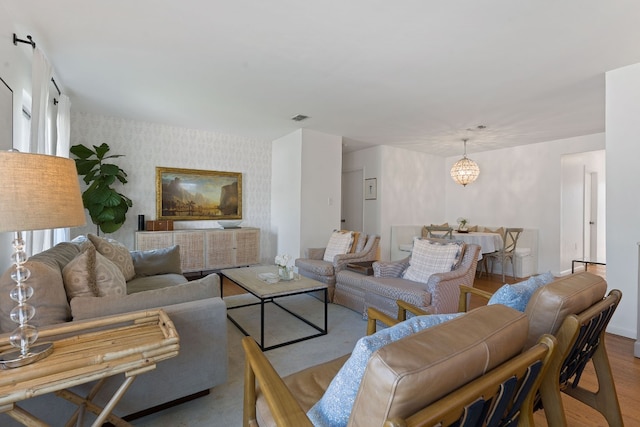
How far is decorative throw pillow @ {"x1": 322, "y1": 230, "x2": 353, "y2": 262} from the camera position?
13.3ft

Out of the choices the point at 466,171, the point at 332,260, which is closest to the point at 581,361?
the point at 332,260

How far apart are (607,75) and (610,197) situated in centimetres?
118

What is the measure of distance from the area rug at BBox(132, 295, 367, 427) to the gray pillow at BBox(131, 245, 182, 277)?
32.0 inches

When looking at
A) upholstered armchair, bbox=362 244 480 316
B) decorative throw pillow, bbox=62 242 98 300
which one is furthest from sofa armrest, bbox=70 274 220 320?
upholstered armchair, bbox=362 244 480 316

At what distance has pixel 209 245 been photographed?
478 centimetres

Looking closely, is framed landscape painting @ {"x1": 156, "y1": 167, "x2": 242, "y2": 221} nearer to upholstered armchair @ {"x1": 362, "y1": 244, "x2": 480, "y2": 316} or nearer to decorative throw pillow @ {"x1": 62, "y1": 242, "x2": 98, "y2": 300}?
upholstered armchair @ {"x1": 362, "y1": 244, "x2": 480, "y2": 316}

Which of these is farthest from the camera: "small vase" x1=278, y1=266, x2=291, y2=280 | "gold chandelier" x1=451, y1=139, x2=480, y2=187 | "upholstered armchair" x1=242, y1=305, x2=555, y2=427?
"gold chandelier" x1=451, y1=139, x2=480, y2=187

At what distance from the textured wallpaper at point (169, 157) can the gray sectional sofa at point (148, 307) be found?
2.97 metres

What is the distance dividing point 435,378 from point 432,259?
8.25 ft

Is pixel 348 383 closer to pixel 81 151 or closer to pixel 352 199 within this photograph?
pixel 81 151

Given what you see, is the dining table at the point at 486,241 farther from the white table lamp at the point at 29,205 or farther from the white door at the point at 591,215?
the white table lamp at the point at 29,205

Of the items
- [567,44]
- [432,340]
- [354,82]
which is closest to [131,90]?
[354,82]

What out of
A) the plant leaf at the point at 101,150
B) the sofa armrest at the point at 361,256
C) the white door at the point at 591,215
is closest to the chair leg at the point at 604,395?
the sofa armrest at the point at 361,256

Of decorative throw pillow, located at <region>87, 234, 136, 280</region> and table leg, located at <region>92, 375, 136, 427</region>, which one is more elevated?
decorative throw pillow, located at <region>87, 234, 136, 280</region>
